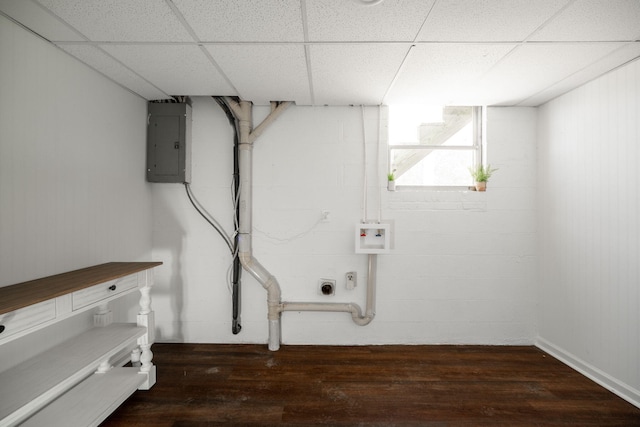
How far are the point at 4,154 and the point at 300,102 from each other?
2022 mm

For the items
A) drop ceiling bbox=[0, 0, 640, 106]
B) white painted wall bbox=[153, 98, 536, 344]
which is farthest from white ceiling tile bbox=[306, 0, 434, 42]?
white painted wall bbox=[153, 98, 536, 344]

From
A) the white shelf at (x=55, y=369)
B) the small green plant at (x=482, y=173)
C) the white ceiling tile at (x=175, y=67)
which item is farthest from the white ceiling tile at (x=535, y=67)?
the white shelf at (x=55, y=369)

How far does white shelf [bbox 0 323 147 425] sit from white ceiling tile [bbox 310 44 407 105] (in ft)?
7.27

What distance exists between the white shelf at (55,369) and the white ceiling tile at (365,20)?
7.27ft

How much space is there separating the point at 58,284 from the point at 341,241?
80.0 inches

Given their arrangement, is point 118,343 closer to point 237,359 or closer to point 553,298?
point 237,359

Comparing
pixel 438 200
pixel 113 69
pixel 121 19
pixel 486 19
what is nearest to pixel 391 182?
pixel 438 200

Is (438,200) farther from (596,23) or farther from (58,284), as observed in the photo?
(58,284)

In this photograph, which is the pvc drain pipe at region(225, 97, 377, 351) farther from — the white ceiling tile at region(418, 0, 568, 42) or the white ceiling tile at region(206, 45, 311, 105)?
the white ceiling tile at region(418, 0, 568, 42)

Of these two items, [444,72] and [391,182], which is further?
[391,182]

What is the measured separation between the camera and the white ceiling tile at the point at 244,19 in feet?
4.80

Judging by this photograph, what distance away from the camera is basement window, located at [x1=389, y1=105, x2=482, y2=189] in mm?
2908

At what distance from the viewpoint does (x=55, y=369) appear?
1.54 m

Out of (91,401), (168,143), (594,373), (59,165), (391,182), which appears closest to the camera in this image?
(91,401)
